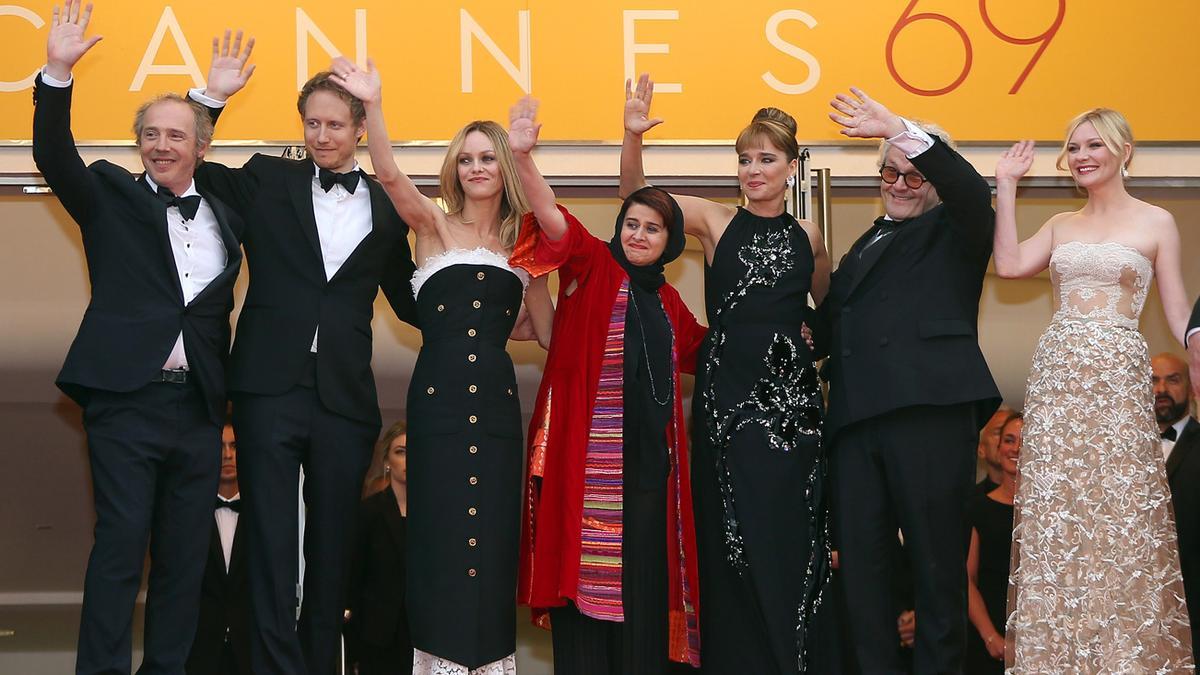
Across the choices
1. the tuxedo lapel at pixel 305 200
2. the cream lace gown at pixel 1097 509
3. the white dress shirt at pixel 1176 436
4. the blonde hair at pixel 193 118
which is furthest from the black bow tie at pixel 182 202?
the white dress shirt at pixel 1176 436

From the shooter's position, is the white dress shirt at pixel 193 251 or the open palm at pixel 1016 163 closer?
the white dress shirt at pixel 193 251

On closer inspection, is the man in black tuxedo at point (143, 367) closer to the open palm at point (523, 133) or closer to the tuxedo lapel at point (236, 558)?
the open palm at point (523, 133)

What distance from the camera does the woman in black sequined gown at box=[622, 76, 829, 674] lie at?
4.32 m

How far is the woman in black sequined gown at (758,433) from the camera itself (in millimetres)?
4320

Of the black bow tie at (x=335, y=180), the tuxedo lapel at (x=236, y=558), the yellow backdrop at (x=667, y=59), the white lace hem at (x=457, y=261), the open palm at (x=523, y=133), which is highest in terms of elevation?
the yellow backdrop at (x=667, y=59)

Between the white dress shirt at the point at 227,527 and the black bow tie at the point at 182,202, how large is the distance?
1422 mm

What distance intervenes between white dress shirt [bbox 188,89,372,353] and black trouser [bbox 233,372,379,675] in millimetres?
433

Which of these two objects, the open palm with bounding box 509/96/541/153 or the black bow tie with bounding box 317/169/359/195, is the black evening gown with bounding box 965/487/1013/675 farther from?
the black bow tie with bounding box 317/169/359/195

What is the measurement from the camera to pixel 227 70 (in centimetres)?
452

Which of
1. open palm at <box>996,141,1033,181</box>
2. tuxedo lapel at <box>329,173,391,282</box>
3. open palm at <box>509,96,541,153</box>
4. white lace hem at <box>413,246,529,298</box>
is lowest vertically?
white lace hem at <box>413,246,529,298</box>

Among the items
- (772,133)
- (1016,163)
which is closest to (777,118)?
(772,133)

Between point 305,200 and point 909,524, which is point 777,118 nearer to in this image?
point 909,524

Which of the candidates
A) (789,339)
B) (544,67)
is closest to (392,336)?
(544,67)

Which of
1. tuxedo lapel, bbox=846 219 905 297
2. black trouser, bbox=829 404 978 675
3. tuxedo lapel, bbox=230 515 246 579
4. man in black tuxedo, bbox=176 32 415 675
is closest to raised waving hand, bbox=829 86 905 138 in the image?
tuxedo lapel, bbox=846 219 905 297
